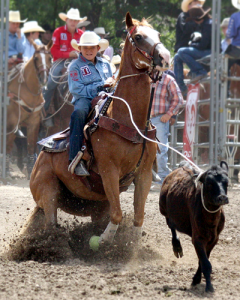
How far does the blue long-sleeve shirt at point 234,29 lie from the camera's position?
37.1 ft

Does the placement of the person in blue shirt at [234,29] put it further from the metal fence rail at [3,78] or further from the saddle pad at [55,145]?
the saddle pad at [55,145]

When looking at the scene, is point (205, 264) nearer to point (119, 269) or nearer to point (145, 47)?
point (119, 269)

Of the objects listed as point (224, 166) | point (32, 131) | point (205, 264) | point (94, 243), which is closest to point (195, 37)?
point (32, 131)

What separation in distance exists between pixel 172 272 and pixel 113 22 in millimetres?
11555

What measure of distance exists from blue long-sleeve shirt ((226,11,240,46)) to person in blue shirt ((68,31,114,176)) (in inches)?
207

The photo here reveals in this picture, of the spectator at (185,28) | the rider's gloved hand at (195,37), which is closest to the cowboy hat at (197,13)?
the spectator at (185,28)

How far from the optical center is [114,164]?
5855mm

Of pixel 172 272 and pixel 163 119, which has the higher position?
pixel 163 119

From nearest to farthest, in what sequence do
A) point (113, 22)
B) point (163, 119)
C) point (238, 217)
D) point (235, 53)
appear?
point (238, 217) < point (163, 119) < point (235, 53) < point (113, 22)

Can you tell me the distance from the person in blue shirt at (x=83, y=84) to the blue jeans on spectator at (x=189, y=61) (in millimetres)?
5380

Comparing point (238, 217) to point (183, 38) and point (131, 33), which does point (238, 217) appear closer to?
point (131, 33)

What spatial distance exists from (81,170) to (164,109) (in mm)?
4525

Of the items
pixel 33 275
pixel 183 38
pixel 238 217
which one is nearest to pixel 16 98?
pixel 183 38

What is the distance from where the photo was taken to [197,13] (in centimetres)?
1232
